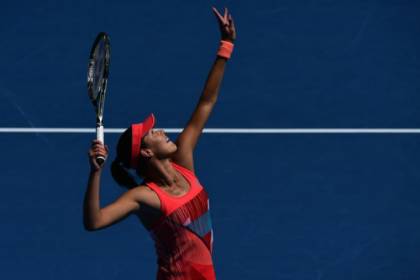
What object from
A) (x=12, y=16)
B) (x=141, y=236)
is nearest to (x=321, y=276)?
(x=141, y=236)

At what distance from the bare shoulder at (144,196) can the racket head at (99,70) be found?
1.91 ft

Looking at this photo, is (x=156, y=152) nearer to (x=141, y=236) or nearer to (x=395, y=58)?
(x=141, y=236)

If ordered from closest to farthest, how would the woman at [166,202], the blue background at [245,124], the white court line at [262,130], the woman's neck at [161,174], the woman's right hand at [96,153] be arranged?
the woman's right hand at [96,153] < the woman at [166,202] < the woman's neck at [161,174] < the blue background at [245,124] < the white court line at [262,130]

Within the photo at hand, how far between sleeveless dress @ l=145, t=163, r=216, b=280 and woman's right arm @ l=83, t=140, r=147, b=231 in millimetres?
189

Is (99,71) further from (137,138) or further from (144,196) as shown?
(144,196)

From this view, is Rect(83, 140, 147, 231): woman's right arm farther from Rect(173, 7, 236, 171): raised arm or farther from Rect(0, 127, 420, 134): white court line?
Rect(0, 127, 420, 134): white court line

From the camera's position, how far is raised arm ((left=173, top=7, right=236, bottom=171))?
714cm

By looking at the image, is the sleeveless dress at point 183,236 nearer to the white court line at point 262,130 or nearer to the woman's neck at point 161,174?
the woman's neck at point 161,174

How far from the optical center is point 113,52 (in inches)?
411

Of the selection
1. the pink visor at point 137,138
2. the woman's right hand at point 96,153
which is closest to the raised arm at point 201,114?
the pink visor at point 137,138

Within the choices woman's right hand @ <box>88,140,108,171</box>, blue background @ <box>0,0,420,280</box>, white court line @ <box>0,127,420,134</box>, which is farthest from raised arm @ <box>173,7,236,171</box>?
white court line @ <box>0,127,420,134</box>

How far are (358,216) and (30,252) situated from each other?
296 centimetres

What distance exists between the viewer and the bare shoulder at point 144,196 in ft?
21.7

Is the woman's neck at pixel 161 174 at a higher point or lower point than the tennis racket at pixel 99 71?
lower
